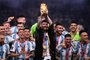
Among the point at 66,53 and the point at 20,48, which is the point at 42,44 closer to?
the point at 20,48

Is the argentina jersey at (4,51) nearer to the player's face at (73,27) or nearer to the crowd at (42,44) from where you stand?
the crowd at (42,44)

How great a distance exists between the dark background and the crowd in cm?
327

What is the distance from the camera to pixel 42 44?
30.6 ft

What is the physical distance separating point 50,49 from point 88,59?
808 millimetres

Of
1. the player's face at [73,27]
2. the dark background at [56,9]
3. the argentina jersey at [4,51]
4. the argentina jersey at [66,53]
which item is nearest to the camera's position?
the argentina jersey at [4,51]

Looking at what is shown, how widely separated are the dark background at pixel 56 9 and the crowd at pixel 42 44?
10.7 ft

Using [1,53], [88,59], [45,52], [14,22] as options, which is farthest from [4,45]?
[14,22]

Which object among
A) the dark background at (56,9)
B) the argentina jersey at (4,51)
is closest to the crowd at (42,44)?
the argentina jersey at (4,51)

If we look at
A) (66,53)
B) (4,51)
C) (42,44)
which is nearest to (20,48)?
(4,51)

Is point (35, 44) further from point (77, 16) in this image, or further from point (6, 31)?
point (77, 16)

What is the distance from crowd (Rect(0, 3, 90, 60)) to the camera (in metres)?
9.32

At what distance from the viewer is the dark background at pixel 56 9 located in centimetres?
1302

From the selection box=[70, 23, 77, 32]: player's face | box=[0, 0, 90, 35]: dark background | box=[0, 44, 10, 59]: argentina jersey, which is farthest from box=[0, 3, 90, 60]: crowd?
box=[0, 0, 90, 35]: dark background

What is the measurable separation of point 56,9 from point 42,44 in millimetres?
3967
